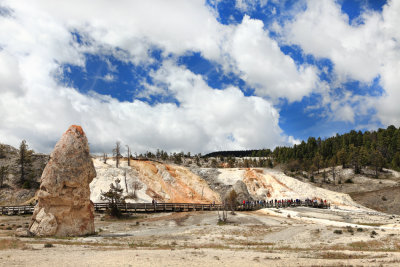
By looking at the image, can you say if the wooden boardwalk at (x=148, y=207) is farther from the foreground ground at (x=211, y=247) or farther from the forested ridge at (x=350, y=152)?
the forested ridge at (x=350, y=152)

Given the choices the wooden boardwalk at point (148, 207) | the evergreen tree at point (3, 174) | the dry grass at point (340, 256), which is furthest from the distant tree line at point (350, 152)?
the dry grass at point (340, 256)

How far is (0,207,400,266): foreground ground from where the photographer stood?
44.3 ft

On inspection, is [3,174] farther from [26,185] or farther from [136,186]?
[136,186]

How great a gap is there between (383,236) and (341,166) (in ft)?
322

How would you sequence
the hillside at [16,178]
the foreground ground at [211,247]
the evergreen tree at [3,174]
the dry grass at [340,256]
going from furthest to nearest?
1. the evergreen tree at [3,174]
2. the hillside at [16,178]
3. the dry grass at [340,256]
4. the foreground ground at [211,247]

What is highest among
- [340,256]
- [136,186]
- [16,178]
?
[16,178]

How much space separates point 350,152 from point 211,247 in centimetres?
11698

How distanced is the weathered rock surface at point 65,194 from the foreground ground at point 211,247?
1841 millimetres

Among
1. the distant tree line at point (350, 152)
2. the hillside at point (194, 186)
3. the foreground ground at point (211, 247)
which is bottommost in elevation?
the foreground ground at point (211, 247)

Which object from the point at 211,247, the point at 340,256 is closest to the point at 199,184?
the point at 211,247

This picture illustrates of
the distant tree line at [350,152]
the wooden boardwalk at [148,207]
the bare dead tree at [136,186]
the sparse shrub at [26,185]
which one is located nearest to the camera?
the wooden boardwalk at [148,207]

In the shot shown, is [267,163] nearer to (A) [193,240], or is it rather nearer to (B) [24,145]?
(B) [24,145]

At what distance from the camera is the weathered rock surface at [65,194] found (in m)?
24.2

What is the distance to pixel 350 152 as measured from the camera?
12175cm
